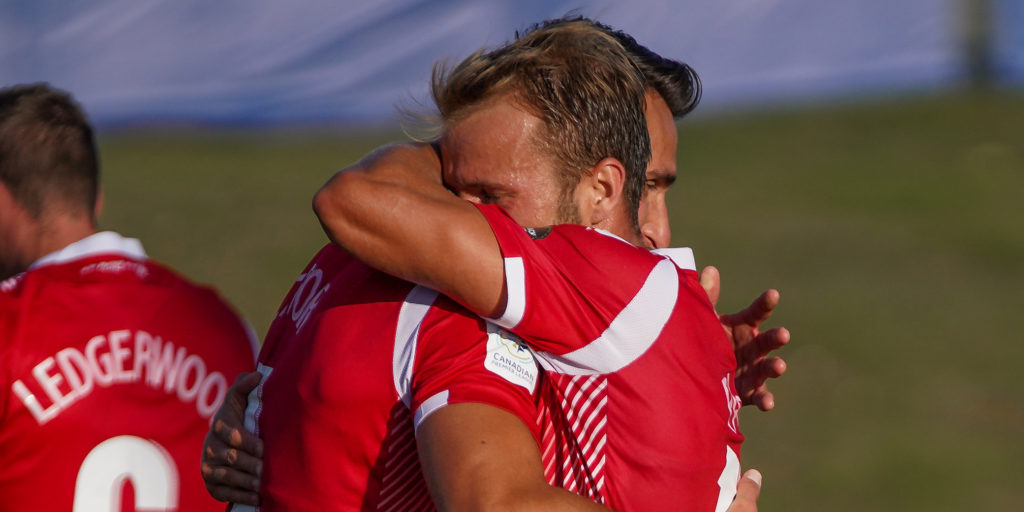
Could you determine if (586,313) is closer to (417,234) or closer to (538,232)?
(538,232)

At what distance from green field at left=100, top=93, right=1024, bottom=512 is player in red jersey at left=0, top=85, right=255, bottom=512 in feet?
14.1

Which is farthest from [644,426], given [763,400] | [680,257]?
[763,400]

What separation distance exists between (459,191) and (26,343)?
1597mm

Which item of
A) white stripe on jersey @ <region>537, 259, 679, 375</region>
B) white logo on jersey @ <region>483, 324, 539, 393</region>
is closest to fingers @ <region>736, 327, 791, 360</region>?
white stripe on jersey @ <region>537, 259, 679, 375</region>

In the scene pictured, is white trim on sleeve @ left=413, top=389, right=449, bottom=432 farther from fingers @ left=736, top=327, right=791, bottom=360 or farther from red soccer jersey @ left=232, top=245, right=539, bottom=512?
fingers @ left=736, top=327, right=791, bottom=360

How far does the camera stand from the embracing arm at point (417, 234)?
225 cm

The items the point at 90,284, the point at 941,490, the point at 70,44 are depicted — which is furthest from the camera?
the point at 941,490

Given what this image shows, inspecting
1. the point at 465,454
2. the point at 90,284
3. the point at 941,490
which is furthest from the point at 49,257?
the point at 941,490

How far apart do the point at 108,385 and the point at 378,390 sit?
1.60 meters

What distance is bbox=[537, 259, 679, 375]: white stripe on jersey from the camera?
2.28 metres

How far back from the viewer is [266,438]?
250cm

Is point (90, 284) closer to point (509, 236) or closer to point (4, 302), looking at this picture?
point (4, 302)

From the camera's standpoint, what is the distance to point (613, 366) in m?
2.29

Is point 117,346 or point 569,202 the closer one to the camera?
point 569,202
